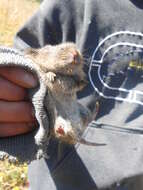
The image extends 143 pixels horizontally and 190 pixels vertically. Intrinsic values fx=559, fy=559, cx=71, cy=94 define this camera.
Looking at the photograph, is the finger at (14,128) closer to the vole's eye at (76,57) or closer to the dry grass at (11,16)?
the vole's eye at (76,57)

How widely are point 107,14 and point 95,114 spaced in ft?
1.13

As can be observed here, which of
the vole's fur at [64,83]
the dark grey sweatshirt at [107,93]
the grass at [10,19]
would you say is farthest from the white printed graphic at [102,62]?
the grass at [10,19]

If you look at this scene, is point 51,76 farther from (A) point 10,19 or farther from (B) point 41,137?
(A) point 10,19

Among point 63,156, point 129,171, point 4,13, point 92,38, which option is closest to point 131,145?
point 129,171

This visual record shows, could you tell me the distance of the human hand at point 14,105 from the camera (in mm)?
1479

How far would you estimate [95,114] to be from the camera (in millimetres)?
1750

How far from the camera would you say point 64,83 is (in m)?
1.44

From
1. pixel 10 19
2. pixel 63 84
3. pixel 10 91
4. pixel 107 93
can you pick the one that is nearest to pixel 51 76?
pixel 63 84

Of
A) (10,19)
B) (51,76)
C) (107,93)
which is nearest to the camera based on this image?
(51,76)

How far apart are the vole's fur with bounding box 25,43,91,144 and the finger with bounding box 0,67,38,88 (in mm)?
38

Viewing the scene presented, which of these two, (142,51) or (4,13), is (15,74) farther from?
(4,13)

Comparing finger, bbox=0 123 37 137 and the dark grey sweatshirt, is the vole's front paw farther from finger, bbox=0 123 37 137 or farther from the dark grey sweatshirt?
the dark grey sweatshirt

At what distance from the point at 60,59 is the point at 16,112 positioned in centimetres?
19

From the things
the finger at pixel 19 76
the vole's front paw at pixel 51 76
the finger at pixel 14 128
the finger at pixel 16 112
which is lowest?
the finger at pixel 14 128
